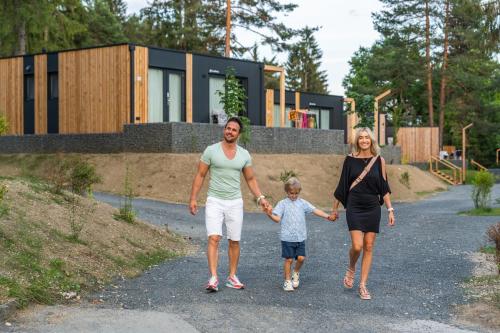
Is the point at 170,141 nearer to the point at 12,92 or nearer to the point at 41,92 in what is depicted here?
the point at 41,92

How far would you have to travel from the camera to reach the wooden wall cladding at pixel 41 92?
2694cm

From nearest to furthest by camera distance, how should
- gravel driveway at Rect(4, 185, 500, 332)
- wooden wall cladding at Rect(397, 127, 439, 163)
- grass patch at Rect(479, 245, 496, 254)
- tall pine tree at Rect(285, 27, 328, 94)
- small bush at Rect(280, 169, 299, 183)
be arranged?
1. gravel driveway at Rect(4, 185, 500, 332)
2. grass patch at Rect(479, 245, 496, 254)
3. small bush at Rect(280, 169, 299, 183)
4. wooden wall cladding at Rect(397, 127, 439, 163)
5. tall pine tree at Rect(285, 27, 328, 94)

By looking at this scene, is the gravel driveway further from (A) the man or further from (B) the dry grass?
(A) the man

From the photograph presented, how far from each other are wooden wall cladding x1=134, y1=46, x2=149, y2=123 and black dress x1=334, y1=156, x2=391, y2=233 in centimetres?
1734

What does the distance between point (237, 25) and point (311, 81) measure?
44.5m

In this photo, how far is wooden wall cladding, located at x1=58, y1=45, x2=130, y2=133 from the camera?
24.3 m

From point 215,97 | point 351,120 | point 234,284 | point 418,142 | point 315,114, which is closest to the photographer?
point 234,284

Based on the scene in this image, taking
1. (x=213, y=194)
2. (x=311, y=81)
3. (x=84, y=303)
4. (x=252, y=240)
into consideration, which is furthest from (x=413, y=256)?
(x=311, y=81)

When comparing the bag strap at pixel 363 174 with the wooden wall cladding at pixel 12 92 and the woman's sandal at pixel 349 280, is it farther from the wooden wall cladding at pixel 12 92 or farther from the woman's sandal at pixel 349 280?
the wooden wall cladding at pixel 12 92

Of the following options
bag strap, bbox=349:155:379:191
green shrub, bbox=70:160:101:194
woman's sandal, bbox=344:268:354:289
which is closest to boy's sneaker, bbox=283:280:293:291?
woman's sandal, bbox=344:268:354:289

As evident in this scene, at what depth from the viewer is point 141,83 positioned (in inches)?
961

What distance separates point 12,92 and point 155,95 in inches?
263

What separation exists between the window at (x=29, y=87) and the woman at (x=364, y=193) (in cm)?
2230

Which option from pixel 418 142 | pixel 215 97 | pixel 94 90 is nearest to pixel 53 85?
pixel 94 90
